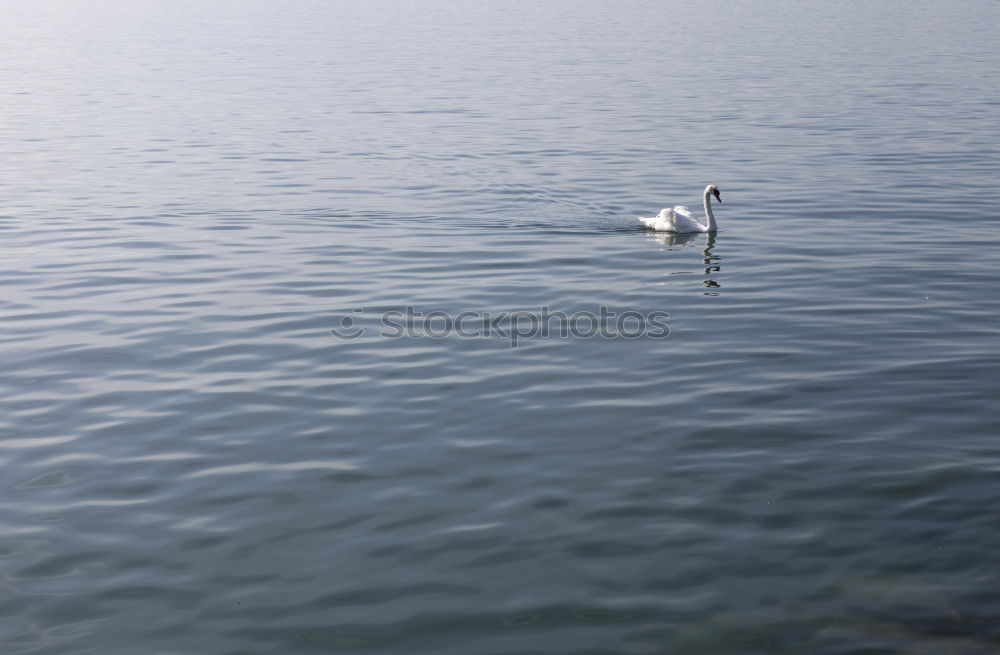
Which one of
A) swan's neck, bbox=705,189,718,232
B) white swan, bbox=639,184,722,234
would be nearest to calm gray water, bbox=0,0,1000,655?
white swan, bbox=639,184,722,234

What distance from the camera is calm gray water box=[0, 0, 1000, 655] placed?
27.4 feet

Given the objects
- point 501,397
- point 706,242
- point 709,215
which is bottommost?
point 501,397

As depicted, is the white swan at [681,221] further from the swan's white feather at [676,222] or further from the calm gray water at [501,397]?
the calm gray water at [501,397]

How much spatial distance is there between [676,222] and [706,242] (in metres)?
0.65

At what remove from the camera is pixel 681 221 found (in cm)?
2019

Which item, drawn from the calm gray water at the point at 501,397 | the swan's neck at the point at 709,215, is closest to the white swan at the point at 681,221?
the swan's neck at the point at 709,215

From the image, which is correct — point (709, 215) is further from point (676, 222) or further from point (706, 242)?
point (676, 222)

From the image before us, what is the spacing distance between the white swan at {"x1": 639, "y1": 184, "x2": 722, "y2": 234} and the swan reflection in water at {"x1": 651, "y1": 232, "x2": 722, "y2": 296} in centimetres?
9

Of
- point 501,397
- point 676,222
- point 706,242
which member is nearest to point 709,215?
point 706,242

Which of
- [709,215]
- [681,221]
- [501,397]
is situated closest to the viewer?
[501,397]

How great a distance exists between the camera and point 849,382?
41.4ft

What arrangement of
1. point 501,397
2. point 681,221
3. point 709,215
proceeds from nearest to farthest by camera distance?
1. point 501,397
2. point 681,221
3. point 709,215

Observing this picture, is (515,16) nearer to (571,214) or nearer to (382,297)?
(571,214)

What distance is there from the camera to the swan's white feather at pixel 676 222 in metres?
20.2
